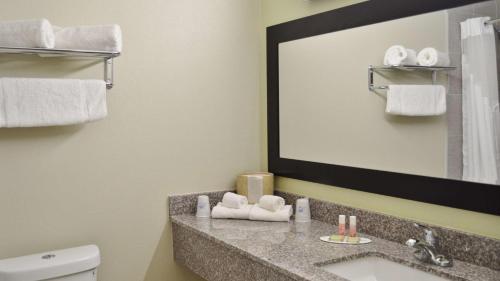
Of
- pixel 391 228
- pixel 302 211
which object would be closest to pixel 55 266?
pixel 302 211

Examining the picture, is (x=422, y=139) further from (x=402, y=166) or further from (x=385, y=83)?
Answer: (x=385, y=83)

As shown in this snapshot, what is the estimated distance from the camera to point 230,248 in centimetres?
189

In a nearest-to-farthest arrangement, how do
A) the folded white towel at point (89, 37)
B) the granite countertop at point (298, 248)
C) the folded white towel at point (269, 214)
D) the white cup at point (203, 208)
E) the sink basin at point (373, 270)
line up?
1. the granite countertop at point (298, 248)
2. the sink basin at point (373, 270)
3. the folded white towel at point (89, 37)
4. the folded white towel at point (269, 214)
5. the white cup at point (203, 208)

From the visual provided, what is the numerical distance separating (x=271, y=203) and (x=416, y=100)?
0.80 metres

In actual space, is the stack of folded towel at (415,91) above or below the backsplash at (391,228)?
above

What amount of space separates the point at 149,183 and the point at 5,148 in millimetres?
630

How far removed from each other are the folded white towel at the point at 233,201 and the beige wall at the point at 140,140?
16cm

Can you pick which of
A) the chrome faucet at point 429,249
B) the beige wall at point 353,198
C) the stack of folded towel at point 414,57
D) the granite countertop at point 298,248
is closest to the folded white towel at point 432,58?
the stack of folded towel at point 414,57

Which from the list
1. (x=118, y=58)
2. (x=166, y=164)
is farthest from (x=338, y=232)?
(x=118, y=58)

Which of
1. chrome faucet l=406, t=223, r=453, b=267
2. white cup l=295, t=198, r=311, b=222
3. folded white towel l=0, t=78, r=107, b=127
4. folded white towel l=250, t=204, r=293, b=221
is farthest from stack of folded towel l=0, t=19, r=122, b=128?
chrome faucet l=406, t=223, r=453, b=267

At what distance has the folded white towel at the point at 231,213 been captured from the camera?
2.30m

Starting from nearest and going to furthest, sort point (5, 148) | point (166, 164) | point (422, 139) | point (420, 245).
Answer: point (420, 245), point (422, 139), point (5, 148), point (166, 164)

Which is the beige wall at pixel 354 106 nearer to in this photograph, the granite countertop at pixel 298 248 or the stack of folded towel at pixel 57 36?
the granite countertop at pixel 298 248

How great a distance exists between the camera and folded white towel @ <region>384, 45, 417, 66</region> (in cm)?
184
